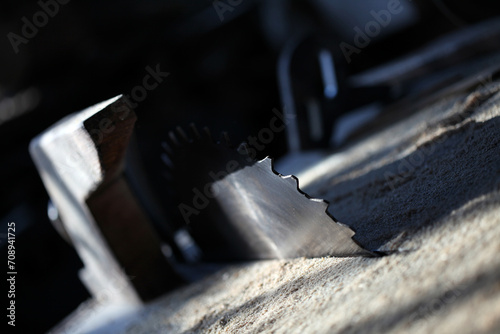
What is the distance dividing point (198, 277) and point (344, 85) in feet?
5.62

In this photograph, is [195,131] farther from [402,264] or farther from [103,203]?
[402,264]

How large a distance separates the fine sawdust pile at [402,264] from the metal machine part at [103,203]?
169 millimetres

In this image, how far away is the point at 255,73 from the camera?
4938 millimetres

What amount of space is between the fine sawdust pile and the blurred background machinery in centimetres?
110

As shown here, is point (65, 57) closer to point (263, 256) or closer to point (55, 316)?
point (55, 316)

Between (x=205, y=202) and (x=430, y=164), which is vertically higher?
(x=205, y=202)

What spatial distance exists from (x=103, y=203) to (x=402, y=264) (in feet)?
3.95

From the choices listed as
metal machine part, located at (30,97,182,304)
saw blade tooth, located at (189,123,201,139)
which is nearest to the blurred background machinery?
metal machine part, located at (30,97,182,304)

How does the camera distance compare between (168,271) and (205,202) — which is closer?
(205,202)

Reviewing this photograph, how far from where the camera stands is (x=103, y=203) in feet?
6.04

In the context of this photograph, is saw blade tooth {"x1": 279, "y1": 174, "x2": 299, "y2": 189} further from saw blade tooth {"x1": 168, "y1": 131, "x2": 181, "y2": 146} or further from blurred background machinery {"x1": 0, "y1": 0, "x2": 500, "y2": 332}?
blurred background machinery {"x1": 0, "y1": 0, "x2": 500, "y2": 332}

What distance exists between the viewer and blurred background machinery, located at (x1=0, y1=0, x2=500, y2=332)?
10.2 feet

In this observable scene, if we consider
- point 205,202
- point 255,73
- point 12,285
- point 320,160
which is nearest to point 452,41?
point 320,160

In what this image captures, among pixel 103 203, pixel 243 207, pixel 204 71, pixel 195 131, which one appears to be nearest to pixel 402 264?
pixel 243 207
